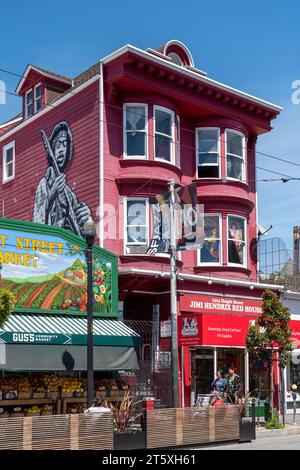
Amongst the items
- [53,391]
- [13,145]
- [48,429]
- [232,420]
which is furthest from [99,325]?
[13,145]

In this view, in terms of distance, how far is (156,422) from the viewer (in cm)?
1673

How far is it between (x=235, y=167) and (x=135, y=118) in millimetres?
5109

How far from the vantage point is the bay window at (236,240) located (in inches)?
1139

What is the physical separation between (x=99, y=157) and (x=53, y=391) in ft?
29.4

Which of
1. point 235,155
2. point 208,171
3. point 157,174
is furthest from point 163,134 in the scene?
point 235,155

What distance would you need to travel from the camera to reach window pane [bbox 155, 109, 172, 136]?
27188mm

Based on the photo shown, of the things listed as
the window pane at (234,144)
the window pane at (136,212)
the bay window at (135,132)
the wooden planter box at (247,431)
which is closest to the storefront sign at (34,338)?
the wooden planter box at (247,431)

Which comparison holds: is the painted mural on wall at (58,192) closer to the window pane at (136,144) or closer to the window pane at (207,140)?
the window pane at (136,144)

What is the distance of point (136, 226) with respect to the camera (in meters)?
26.3

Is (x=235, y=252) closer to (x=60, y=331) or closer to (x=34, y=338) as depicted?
(x=60, y=331)

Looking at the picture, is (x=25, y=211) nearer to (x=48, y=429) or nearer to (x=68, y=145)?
(x=68, y=145)

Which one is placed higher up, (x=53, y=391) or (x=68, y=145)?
(x=68, y=145)

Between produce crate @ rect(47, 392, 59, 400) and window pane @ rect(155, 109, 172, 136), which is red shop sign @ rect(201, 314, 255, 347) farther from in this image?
window pane @ rect(155, 109, 172, 136)

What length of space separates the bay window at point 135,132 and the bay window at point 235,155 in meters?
4.07
